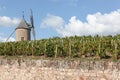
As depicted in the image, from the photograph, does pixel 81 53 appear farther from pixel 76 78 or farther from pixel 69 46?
pixel 76 78

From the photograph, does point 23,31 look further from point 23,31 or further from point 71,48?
point 71,48

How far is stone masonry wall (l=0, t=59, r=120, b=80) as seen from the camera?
14523 millimetres

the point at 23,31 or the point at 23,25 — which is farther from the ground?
the point at 23,25

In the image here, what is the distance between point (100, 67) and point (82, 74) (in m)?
Result: 1.06

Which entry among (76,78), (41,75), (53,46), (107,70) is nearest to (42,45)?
(53,46)

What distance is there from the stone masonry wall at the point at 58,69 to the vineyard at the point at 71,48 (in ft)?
4.27

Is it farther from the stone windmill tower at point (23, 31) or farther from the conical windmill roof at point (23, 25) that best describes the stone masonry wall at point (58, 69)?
the conical windmill roof at point (23, 25)

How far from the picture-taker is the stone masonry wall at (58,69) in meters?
14.5

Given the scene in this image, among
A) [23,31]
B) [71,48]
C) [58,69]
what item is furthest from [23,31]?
[58,69]

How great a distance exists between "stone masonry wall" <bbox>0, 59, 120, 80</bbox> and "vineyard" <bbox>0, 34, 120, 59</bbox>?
130cm

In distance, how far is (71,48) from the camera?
61.2ft

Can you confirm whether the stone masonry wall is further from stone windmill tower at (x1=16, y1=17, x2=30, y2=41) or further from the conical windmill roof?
the conical windmill roof

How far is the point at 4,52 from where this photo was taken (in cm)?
2356

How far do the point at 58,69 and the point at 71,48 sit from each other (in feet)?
8.93
